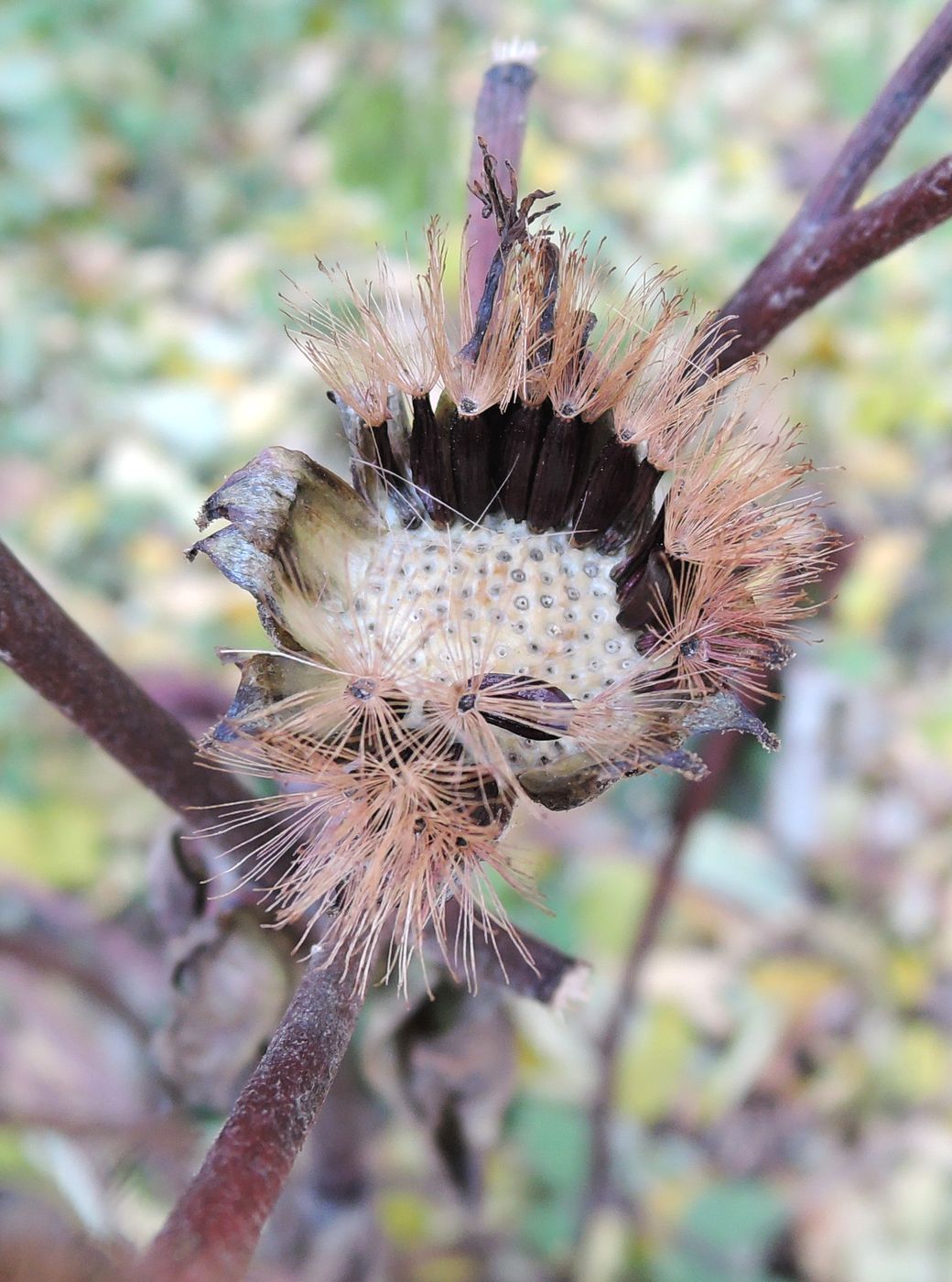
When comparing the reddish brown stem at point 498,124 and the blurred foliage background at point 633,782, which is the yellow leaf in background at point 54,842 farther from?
the reddish brown stem at point 498,124

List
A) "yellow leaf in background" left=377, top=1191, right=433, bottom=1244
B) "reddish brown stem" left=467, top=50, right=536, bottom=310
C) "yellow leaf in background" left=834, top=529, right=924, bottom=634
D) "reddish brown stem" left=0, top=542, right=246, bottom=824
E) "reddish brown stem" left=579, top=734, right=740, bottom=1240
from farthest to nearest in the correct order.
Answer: "yellow leaf in background" left=834, top=529, right=924, bottom=634
"yellow leaf in background" left=377, top=1191, right=433, bottom=1244
"reddish brown stem" left=579, top=734, right=740, bottom=1240
"reddish brown stem" left=467, top=50, right=536, bottom=310
"reddish brown stem" left=0, top=542, right=246, bottom=824

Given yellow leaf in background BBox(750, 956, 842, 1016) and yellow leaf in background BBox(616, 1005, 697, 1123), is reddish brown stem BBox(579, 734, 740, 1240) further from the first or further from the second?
yellow leaf in background BBox(750, 956, 842, 1016)

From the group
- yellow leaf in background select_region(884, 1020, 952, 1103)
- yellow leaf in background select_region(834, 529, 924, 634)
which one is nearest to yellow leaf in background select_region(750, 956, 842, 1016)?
yellow leaf in background select_region(884, 1020, 952, 1103)

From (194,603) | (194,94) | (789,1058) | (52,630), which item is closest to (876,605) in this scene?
(789,1058)

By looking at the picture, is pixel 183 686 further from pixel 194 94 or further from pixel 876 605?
pixel 194 94

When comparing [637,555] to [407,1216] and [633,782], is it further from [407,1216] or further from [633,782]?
[633,782]

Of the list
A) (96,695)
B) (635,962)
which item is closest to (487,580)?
(96,695)
